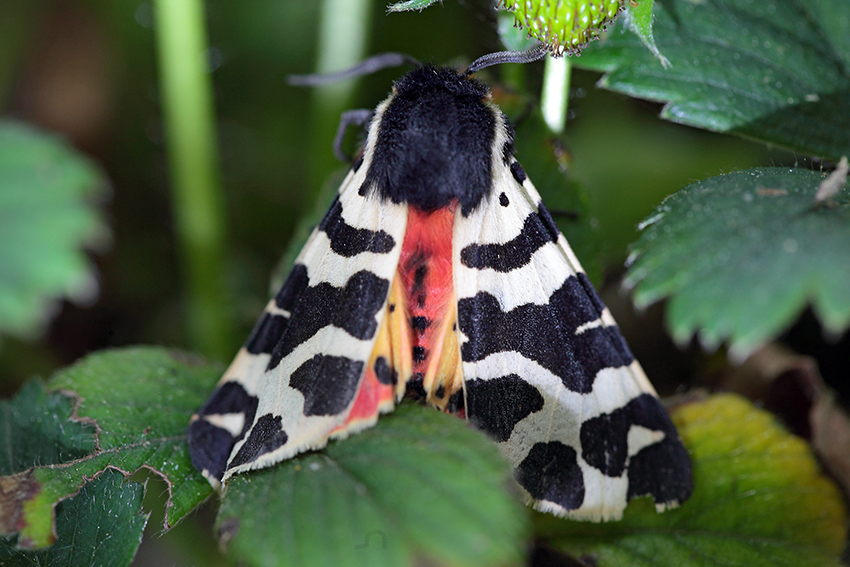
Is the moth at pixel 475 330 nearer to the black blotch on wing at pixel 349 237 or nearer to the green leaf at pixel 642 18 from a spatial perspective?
the black blotch on wing at pixel 349 237

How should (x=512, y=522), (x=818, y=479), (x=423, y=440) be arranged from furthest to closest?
(x=818, y=479)
(x=423, y=440)
(x=512, y=522)

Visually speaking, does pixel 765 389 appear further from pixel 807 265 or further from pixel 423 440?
pixel 423 440

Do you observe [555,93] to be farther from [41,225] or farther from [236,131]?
[236,131]

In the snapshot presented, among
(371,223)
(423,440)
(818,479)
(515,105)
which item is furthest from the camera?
(515,105)

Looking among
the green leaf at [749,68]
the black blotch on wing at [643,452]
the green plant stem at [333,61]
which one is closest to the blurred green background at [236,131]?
the green plant stem at [333,61]

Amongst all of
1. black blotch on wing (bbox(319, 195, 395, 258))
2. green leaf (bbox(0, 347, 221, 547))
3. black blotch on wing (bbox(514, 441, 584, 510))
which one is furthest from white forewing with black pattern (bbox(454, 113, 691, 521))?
green leaf (bbox(0, 347, 221, 547))

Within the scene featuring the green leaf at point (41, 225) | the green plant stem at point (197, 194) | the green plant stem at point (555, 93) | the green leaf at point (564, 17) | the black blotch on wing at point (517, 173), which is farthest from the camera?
the green plant stem at point (197, 194)

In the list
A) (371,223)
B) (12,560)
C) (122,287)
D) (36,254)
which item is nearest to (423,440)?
→ (371,223)
